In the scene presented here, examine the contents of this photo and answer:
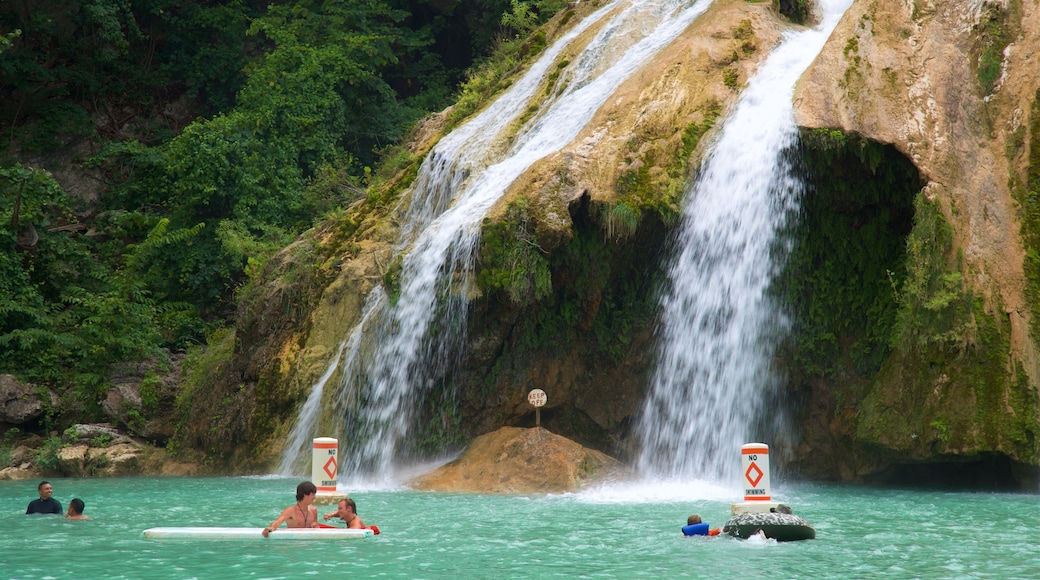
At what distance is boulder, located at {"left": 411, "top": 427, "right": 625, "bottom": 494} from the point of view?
558 inches

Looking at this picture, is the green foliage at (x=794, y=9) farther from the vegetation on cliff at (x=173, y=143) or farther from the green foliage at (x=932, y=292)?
the vegetation on cliff at (x=173, y=143)

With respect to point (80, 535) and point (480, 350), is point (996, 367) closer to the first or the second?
point (480, 350)

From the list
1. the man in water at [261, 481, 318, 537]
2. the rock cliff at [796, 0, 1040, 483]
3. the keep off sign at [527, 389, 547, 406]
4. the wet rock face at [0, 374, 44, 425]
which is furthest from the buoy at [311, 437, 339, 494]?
the wet rock face at [0, 374, 44, 425]

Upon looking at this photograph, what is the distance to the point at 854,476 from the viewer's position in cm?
1505

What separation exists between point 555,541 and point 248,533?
9.35 ft

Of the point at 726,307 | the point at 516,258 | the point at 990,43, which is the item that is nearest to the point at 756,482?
the point at 726,307

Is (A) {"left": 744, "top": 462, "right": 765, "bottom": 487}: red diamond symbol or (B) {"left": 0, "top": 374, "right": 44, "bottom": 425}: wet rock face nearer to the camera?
(A) {"left": 744, "top": 462, "right": 765, "bottom": 487}: red diamond symbol

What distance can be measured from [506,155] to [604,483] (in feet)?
20.3

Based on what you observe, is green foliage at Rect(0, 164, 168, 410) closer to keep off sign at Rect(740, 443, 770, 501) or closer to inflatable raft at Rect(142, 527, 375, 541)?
inflatable raft at Rect(142, 527, 375, 541)

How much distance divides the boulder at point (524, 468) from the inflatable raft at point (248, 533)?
14.9ft

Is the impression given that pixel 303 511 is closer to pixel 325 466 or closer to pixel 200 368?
pixel 325 466

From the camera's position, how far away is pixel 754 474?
9.85 m

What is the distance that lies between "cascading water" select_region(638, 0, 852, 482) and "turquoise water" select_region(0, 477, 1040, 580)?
1.37 m

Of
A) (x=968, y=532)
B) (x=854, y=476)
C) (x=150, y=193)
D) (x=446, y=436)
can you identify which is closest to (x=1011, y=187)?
(x=854, y=476)
